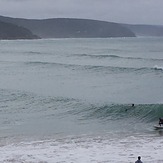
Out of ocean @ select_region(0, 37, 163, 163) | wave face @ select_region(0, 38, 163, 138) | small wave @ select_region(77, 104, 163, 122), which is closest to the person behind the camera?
ocean @ select_region(0, 37, 163, 163)

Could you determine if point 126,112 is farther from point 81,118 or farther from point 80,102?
point 80,102

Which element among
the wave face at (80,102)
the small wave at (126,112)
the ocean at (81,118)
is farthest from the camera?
the small wave at (126,112)

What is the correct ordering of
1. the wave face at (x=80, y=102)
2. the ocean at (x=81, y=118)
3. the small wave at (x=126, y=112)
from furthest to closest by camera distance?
the small wave at (x=126, y=112)
the wave face at (x=80, y=102)
the ocean at (x=81, y=118)

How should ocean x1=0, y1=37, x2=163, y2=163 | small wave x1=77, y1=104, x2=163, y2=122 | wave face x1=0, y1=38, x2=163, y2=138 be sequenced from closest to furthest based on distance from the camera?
ocean x1=0, y1=37, x2=163, y2=163, wave face x1=0, y1=38, x2=163, y2=138, small wave x1=77, y1=104, x2=163, y2=122

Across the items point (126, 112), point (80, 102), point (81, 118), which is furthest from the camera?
point (80, 102)

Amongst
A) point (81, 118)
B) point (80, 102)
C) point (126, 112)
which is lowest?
point (81, 118)

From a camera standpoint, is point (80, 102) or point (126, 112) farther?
point (80, 102)

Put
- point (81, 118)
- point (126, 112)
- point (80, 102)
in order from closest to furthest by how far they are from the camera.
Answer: point (81, 118)
point (126, 112)
point (80, 102)

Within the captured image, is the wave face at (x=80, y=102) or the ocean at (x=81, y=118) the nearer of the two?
the ocean at (x=81, y=118)

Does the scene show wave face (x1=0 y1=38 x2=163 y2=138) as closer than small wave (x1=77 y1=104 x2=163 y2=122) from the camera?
Yes

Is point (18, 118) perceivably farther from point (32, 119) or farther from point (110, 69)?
point (110, 69)

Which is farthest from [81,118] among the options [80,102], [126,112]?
[80,102]

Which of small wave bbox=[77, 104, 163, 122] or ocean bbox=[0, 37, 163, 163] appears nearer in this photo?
ocean bbox=[0, 37, 163, 163]

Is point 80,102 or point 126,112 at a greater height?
point 80,102
